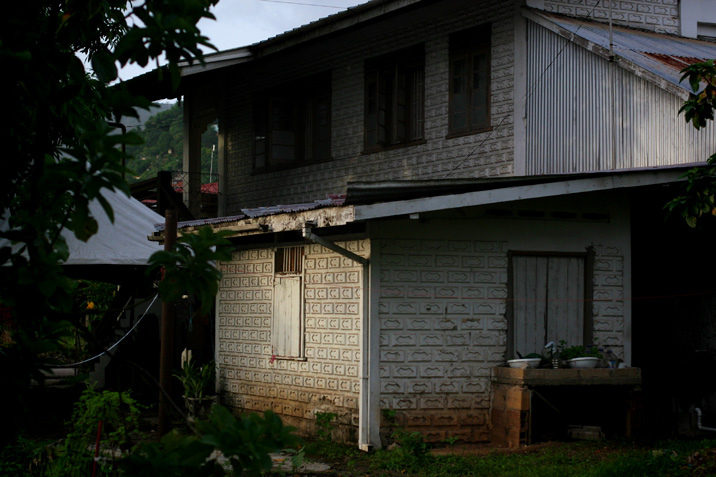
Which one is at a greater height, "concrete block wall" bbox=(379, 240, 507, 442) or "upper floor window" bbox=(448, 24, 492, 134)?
"upper floor window" bbox=(448, 24, 492, 134)

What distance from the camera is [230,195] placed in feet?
58.5

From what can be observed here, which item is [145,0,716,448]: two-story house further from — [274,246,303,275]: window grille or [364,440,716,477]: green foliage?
[364,440,716,477]: green foliage

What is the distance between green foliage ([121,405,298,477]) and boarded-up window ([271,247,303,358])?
9138 mm

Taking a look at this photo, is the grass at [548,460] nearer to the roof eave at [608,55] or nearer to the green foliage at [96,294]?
the roof eave at [608,55]

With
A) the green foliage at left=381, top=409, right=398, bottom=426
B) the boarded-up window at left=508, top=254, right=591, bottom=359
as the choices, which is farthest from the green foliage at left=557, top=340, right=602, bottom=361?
the green foliage at left=381, top=409, right=398, bottom=426

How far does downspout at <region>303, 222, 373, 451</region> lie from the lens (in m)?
10.1

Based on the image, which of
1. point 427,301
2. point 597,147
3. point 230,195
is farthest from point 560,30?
point 230,195

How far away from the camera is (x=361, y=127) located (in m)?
14.7

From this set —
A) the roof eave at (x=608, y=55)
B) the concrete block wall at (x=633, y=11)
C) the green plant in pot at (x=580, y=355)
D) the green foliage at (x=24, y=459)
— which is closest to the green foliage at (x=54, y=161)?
the green foliage at (x=24, y=459)

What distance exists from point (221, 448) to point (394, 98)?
12128 millimetres

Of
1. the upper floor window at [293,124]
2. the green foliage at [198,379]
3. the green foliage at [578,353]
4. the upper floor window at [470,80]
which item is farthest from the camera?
the upper floor window at [293,124]

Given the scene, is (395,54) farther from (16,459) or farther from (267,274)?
(16,459)

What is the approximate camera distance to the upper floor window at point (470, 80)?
1281 cm

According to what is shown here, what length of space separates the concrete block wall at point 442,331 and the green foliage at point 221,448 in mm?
7787
